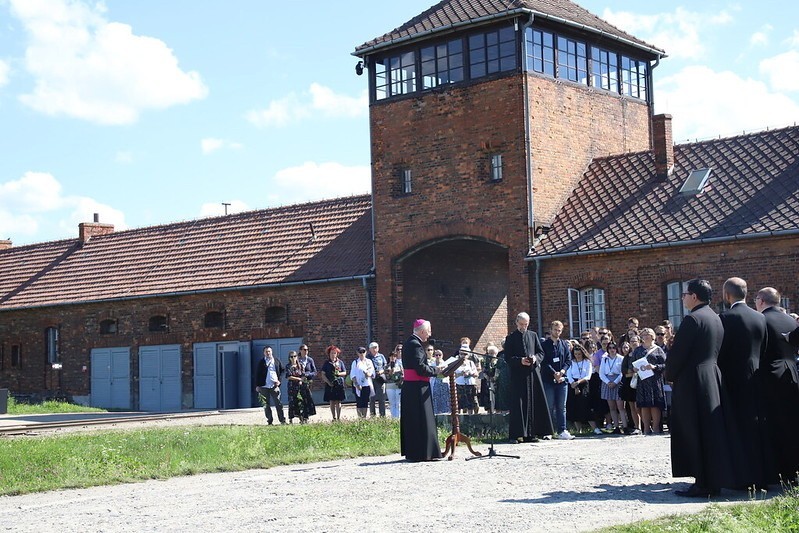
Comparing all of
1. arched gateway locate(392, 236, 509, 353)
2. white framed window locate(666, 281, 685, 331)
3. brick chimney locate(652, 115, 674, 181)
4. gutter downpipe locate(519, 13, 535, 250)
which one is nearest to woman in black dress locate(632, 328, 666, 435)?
white framed window locate(666, 281, 685, 331)

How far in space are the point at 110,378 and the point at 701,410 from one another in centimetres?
3015

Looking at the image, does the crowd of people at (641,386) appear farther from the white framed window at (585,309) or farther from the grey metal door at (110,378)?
the grey metal door at (110,378)

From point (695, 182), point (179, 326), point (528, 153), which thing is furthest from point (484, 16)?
point (179, 326)

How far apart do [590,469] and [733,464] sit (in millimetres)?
2602

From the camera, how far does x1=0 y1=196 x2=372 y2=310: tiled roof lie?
112 feet

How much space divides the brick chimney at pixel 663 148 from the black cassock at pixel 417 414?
15.3 metres

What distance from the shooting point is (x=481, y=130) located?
95.9ft

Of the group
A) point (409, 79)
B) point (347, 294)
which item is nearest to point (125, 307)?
point (347, 294)

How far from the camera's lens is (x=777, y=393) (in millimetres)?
11000

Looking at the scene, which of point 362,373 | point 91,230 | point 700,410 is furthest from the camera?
point 91,230

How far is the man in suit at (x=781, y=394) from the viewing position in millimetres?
10922

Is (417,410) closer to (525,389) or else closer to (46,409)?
(525,389)

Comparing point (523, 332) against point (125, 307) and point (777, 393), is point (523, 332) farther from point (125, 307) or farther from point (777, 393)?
point (125, 307)

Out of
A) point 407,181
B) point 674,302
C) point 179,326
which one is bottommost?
point 179,326
